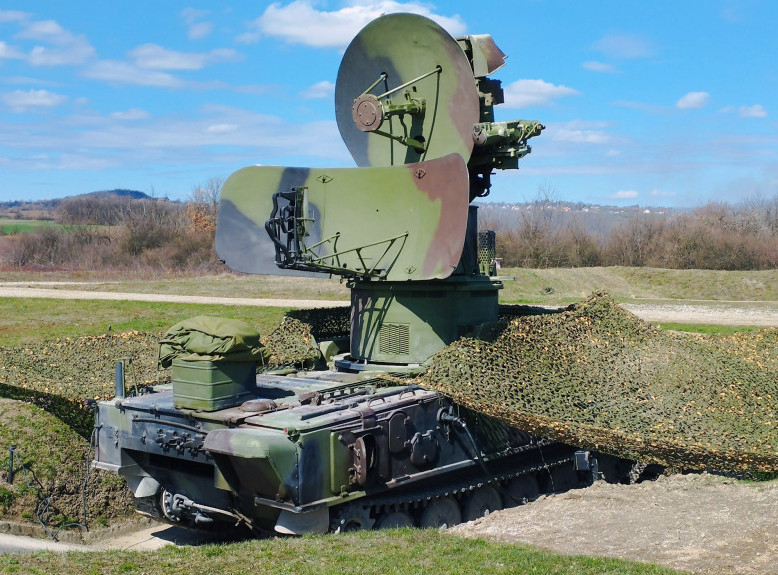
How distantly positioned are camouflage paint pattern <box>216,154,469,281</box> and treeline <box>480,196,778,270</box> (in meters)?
38.9

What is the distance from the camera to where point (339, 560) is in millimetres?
7734

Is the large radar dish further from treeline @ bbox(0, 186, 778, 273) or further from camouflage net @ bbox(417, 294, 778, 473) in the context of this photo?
treeline @ bbox(0, 186, 778, 273)

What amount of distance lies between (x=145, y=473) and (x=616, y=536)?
200 inches

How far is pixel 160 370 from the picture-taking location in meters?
12.2

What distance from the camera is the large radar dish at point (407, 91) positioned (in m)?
11.3

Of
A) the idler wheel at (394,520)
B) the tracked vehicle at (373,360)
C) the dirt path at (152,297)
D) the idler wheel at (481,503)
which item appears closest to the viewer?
the tracked vehicle at (373,360)

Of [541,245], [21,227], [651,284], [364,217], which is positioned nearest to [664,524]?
[364,217]

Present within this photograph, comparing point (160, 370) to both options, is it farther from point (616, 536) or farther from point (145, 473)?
point (616, 536)

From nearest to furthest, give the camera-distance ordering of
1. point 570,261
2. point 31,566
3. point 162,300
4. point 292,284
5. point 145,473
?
point 31,566 < point 145,473 < point 162,300 < point 292,284 < point 570,261

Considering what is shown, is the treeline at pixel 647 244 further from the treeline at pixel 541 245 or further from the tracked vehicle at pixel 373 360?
the tracked vehicle at pixel 373 360

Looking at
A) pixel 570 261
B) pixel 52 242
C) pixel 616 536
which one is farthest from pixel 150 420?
pixel 52 242

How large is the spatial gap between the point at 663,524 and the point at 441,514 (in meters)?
2.50

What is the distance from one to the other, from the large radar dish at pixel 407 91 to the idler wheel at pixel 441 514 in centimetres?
Answer: 423

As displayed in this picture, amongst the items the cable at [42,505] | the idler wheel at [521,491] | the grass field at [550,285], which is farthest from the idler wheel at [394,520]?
the grass field at [550,285]
